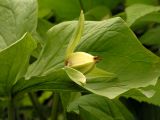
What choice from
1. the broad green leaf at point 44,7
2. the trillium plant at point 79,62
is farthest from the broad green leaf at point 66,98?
the broad green leaf at point 44,7

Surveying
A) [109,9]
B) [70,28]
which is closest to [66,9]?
[109,9]

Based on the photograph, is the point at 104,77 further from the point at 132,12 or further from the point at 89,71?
the point at 132,12

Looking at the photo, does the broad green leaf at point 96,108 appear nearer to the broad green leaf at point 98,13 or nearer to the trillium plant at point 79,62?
the trillium plant at point 79,62

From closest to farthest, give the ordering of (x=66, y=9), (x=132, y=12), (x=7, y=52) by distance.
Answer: (x=7, y=52) < (x=132, y=12) < (x=66, y=9)

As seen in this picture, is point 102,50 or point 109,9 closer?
point 102,50

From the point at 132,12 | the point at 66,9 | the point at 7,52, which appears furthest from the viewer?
the point at 66,9

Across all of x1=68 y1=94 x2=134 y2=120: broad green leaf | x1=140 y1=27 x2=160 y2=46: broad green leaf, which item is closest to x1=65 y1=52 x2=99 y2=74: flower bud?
x1=68 y1=94 x2=134 y2=120: broad green leaf

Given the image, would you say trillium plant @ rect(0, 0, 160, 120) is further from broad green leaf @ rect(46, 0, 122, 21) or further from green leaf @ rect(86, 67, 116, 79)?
broad green leaf @ rect(46, 0, 122, 21)
